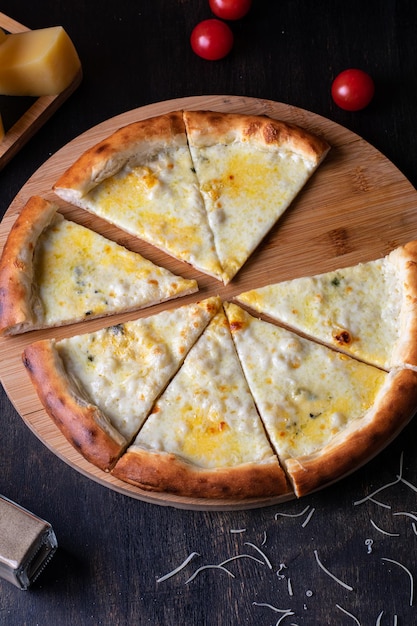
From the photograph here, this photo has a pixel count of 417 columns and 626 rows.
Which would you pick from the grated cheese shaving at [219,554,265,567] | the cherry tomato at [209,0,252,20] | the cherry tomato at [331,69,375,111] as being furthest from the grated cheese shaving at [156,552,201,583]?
the cherry tomato at [209,0,252,20]

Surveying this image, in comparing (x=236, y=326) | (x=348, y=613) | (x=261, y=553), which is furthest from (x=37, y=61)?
(x=348, y=613)

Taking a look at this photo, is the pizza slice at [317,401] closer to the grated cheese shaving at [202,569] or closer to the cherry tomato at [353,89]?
the grated cheese shaving at [202,569]

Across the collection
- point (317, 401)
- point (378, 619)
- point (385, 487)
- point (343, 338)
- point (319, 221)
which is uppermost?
point (319, 221)

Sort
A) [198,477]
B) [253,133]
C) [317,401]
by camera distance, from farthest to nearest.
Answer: [253,133]
[317,401]
[198,477]

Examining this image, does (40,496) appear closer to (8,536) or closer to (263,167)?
(8,536)

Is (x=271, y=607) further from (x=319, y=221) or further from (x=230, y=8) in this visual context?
(x=230, y=8)

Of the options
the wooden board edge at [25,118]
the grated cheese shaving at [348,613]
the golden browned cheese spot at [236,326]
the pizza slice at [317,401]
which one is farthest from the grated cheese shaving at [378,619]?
the wooden board edge at [25,118]
